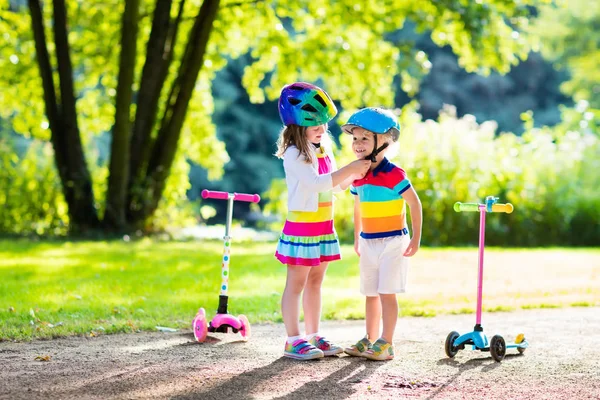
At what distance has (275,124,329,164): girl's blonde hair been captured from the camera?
523 centimetres

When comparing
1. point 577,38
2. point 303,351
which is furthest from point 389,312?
point 577,38

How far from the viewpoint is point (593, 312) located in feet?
24.8

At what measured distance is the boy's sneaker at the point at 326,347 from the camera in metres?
5.30

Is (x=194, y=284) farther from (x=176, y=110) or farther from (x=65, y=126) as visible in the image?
(x=65, y=126)

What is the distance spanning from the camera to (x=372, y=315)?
5410mm

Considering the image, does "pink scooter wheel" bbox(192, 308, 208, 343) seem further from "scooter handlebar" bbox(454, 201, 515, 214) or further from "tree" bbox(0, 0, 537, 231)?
"tree" bbox(0, 0, 537, 231)

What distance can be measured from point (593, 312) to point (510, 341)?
1822 millimetres

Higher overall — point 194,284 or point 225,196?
point 225,196

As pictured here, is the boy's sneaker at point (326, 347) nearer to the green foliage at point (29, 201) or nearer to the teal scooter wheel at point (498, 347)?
→ the teal scooter wheel at point (498, 347)

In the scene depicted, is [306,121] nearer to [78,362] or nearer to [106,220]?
[78,362]

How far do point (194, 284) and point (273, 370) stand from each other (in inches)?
140

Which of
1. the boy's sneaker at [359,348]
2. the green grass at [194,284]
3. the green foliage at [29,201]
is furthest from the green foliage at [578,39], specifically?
the boy's sneaker at [359,348]

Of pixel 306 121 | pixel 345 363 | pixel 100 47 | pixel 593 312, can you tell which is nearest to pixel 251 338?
pixel 345 363

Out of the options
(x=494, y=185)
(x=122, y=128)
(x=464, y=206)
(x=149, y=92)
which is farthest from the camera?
(x=494, y=185)
